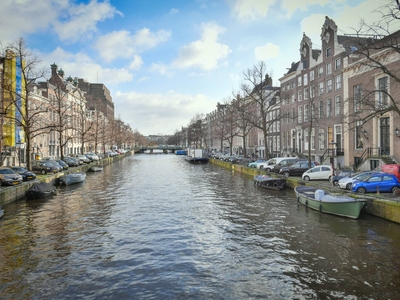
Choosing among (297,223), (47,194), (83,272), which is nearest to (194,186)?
(47,194)

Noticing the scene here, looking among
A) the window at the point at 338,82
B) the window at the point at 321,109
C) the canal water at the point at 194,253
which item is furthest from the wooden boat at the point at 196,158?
the canal water at the point at 194,253

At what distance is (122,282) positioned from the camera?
10773 millimetres

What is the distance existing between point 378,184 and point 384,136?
612 inches

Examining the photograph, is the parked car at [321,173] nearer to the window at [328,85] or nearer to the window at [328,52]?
the window at [328,85]

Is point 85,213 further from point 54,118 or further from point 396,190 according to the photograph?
point 54,118

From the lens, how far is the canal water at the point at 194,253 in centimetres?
1023

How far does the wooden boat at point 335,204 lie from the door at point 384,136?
16.2 metres

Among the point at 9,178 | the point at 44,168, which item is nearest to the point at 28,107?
the point at 44,168

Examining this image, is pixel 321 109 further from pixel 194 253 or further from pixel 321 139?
pixel 194 253

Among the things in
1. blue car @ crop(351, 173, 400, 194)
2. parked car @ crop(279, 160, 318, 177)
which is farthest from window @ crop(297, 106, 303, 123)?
blue car @ crop(351, 173, 400, 194)

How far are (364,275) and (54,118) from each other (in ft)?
227

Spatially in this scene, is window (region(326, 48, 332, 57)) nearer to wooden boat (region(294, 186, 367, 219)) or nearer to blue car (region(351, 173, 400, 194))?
blue car (region(351, 173, 400, 194))

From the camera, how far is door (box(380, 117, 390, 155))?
111 ft

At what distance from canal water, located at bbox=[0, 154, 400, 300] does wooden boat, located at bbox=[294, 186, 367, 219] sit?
0.60 m
